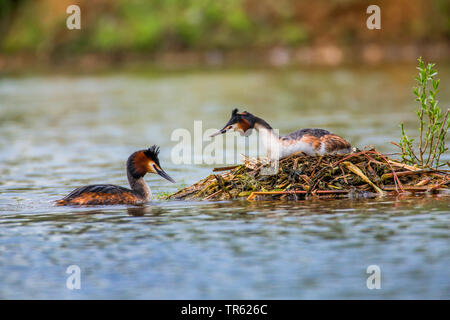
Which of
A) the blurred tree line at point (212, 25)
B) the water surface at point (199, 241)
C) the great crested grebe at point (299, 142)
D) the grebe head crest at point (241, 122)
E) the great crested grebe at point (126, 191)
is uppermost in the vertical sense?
the blurred tree line at point (212, 25)

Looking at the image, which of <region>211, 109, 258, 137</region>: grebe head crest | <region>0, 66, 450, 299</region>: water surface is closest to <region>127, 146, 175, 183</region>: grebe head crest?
<region>0, 66, 450, 299</region>: water surface

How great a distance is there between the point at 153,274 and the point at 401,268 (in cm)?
262

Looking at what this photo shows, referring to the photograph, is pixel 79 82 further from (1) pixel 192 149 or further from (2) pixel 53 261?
(2) pixel 53 261

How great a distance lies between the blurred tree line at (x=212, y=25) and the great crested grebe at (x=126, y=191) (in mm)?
39528

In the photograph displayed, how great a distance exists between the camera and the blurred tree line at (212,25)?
5119cm

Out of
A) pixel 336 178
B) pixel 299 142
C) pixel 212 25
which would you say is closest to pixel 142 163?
pixel 299 142

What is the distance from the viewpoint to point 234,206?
1269 centimetres

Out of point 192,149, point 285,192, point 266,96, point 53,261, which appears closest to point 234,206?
point 285,192

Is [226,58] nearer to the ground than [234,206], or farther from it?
farther from it

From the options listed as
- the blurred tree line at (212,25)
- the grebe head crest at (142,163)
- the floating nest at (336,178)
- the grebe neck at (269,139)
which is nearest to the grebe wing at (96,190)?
the grebe head crest at (142,163)

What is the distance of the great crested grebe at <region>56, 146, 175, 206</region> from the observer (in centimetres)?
1321

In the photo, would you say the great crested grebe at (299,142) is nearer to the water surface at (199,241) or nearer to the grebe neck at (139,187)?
the water surface at (199,241)

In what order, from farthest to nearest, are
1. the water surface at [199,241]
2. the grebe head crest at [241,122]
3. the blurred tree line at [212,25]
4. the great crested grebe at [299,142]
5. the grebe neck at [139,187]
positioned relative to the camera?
the blurred tree line at [212,25]
the grebe neck at [139,187]
the grebe head crest at [241,122]
the great crested grebe at [299,142]
the water surface at [199,241]

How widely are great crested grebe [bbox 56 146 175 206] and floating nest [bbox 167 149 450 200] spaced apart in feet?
3.54
